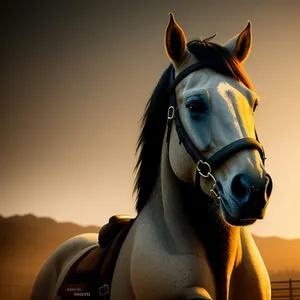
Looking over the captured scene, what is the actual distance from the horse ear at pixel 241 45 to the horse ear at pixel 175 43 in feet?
0.40

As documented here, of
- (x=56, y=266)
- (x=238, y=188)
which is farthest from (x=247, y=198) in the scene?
(x=56, y=266)

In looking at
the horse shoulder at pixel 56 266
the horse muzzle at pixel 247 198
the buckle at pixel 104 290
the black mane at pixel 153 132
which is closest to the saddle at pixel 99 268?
the buckle at pixel 104 290

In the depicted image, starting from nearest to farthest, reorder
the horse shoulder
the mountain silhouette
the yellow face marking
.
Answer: the yellow face marking, the horse shoulder, the mountain silhouette

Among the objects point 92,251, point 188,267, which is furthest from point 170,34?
point 92,251

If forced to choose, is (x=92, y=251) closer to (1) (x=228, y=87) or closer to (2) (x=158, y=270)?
(2) (x=158, y=270)

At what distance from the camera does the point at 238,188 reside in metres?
0.88

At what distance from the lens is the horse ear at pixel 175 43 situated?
43.9 inches

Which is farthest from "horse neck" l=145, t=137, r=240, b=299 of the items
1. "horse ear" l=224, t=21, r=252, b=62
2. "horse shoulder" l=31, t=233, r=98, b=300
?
"horse shoulder" l=31, t=233, r=98, b=300

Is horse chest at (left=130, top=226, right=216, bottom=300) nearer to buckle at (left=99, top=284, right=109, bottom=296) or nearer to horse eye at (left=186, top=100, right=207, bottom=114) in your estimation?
buckle at (left=99, top=284, right=109, bottom=296)

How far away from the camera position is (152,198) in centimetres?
117

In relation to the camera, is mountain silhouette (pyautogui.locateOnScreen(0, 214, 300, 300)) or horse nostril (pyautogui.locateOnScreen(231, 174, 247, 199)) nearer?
horse nostril (pyautogui.locateOnScreen(231, 174, 247, 199))

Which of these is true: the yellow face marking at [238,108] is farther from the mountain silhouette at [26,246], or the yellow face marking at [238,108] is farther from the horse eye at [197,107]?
the mountain silhouette at [26,246]

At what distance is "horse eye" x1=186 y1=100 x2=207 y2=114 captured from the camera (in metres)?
1.01

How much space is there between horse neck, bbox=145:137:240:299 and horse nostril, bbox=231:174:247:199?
166mm
